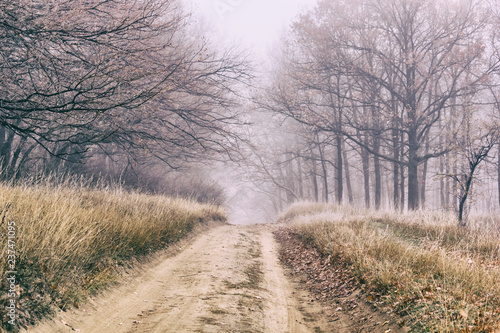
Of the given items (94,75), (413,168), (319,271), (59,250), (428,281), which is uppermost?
(94,75)

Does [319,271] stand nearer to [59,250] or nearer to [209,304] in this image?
[209,304]

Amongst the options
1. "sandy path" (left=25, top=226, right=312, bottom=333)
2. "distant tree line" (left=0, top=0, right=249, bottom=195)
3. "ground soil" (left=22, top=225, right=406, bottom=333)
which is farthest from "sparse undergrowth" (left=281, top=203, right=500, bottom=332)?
"distant tree line" (left=0, top=0, right=249, bottom=195)

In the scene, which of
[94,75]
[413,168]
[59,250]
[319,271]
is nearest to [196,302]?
[59,250]

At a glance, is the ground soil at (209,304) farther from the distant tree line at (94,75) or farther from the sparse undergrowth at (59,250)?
the distant tree line at (94,75)

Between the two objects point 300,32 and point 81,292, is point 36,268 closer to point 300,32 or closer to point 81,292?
point 81,292

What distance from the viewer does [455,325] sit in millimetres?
3977

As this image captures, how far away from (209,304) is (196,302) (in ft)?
0.77

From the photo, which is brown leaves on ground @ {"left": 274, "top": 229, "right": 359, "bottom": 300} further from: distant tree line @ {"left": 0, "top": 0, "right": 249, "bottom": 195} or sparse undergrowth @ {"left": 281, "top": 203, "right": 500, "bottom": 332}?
distant tree line @ {"left": 0, "top": 0, "right": 249, "bottom": 195}

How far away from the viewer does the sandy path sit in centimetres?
469

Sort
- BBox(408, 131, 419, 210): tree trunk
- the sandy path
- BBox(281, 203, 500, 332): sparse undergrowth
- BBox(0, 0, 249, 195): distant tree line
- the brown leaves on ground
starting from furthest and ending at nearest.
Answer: BBox(408, 131, 419, 210): tree trunk < BBox(0, 0, 249, 195): distant tree line < the brown leaves on ground < the sandy path < BBox(281, 203, 500, 332): sparse undergrowth

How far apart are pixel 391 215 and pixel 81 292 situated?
13.1m

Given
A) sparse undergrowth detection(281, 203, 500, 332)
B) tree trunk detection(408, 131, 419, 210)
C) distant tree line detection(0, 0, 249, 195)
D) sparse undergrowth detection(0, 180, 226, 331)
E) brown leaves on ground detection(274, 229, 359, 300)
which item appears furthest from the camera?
tree trunk detection(408, 131, 419, 210)

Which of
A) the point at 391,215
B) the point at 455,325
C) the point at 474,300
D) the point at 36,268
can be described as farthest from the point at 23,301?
the point at 391,215

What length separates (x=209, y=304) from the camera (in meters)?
5.63
